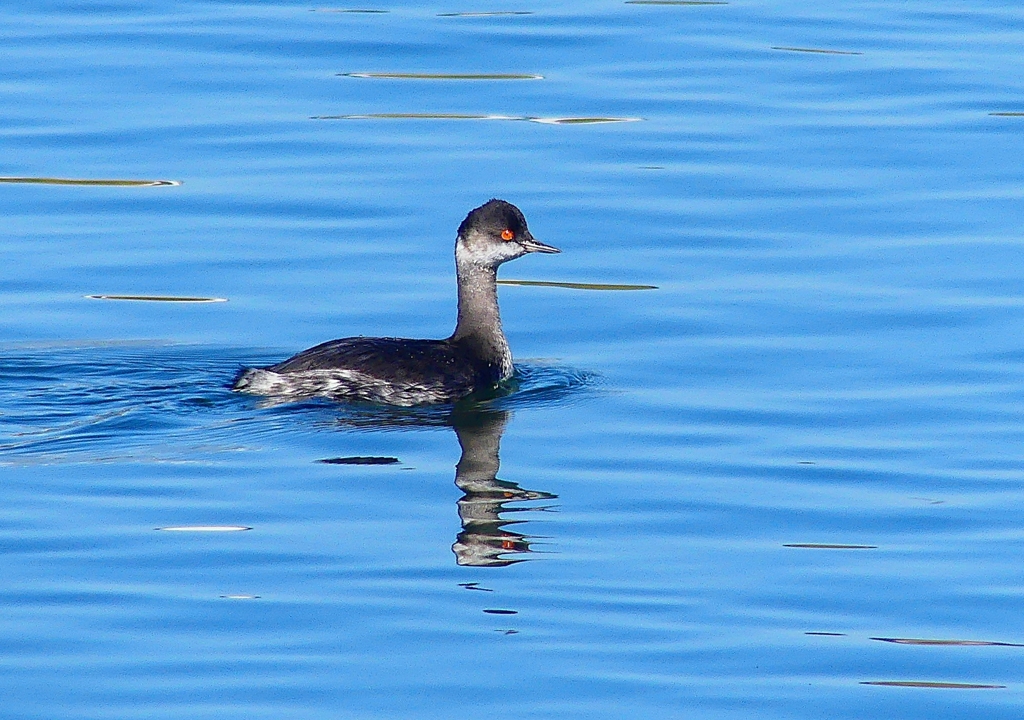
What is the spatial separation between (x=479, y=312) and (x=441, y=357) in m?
0.65

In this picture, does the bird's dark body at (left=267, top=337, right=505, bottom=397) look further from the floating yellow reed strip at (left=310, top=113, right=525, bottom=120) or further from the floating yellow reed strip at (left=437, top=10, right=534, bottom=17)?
the floating yellow reed strip at (left=437, top=10, right=534, bottom=17)

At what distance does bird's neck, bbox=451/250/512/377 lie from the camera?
37.6ft

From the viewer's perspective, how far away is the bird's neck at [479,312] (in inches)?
451

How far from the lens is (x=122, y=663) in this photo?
691 centimetres

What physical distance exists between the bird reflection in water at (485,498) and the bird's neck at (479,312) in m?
0.64

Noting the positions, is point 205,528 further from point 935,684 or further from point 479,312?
point 479,312

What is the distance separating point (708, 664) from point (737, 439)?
3.01 metres

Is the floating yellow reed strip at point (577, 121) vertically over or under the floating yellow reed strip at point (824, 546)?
over

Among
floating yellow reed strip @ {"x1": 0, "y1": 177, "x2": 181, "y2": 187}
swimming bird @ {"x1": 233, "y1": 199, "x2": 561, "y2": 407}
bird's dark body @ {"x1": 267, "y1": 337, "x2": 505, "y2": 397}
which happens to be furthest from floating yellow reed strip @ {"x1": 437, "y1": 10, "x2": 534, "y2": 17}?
bird's dark body @ {"x1": 267, "y1": 337, "x2": 505, "y2": 397}

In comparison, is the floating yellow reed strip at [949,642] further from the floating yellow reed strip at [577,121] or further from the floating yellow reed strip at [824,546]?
the floating yellow reed strip at [577,121]

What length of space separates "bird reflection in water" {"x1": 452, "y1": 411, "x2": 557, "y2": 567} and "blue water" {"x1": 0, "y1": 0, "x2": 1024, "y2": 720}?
3 centimetres

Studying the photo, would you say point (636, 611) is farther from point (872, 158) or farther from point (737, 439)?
point (872, 158)

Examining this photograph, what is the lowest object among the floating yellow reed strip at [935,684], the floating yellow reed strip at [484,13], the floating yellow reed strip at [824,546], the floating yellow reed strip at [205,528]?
the floating yellow reed strip at [935,684]

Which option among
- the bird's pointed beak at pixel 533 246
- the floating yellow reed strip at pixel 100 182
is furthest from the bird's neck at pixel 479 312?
the floating yellow reed strip at pixel 100 182
